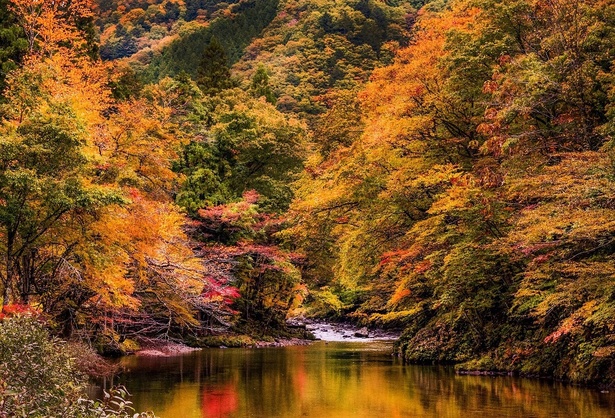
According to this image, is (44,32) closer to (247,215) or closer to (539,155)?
(247,215)

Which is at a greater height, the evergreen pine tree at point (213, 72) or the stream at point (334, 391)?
the evergreen pine tree at point (213, 72)

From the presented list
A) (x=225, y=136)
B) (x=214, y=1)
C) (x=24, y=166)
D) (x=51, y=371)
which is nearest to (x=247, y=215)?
(x=225, y=136)

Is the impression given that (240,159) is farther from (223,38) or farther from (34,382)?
(223,38)

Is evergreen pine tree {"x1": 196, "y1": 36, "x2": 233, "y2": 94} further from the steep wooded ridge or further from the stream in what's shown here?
the stream

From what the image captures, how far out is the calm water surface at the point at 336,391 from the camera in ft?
48.2

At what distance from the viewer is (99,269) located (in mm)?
18062

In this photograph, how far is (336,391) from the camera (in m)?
18.3

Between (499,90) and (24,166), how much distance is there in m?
13.7

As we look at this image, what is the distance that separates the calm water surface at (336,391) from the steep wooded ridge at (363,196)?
5.62ft

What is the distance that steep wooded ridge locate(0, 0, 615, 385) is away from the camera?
17.5 metres

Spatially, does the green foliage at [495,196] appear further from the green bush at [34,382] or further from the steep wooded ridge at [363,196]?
the green bush at [34,382]

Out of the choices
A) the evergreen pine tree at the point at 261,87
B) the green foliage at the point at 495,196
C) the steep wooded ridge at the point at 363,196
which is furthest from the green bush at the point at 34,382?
the evergreen pine tree at the point at 261,87

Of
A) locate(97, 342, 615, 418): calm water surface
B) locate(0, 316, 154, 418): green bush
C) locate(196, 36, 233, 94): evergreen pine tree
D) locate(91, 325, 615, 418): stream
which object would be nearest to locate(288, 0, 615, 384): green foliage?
locate(91, 325, 615, 418): stream

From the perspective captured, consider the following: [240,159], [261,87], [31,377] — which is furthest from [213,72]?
[31,377]
